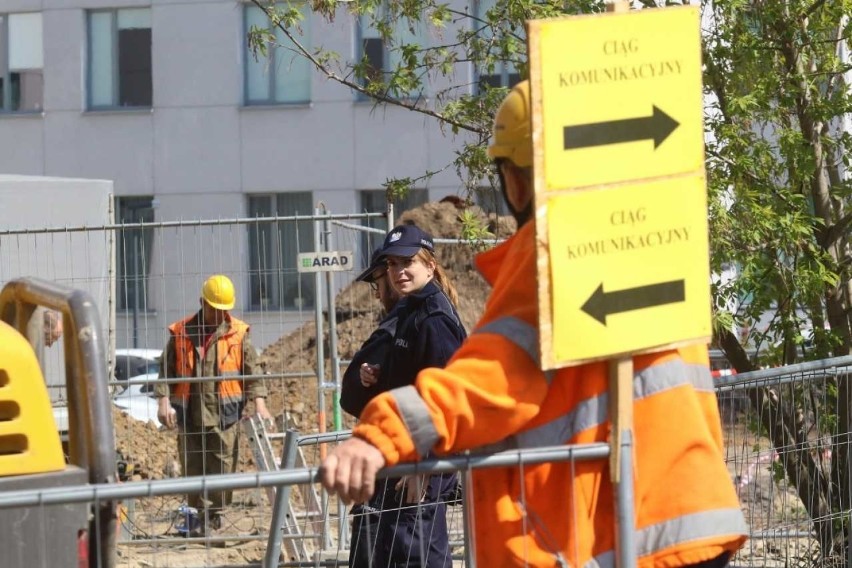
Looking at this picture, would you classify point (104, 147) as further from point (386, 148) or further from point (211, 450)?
point (211, 450)

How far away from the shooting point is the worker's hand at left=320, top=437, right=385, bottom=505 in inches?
119

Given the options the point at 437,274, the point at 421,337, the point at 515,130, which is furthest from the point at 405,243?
the point at 515,130

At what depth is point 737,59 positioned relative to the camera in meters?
6.64

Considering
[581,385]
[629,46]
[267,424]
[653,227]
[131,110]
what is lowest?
[267,424]

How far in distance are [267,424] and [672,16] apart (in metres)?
8.19

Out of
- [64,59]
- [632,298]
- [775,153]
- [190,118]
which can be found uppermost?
[64,59]

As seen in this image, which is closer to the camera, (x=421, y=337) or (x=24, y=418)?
(x=24, y=418)

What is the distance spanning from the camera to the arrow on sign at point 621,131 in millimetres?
3186

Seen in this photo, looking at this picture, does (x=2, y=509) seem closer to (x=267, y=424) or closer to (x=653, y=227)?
(x=653, y=227)

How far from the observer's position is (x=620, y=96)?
3.25 meters

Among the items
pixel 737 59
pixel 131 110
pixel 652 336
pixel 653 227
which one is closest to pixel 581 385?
pixel 652 336

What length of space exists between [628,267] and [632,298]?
0.07 metres

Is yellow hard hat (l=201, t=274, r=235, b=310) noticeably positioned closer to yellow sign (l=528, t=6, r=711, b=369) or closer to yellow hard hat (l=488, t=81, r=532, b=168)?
yellow hard hat (l=488, t=81, r=532, b=168)

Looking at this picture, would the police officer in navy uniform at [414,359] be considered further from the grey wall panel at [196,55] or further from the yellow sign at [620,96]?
the grey wall panel at [196,55]
